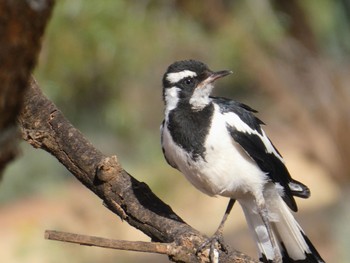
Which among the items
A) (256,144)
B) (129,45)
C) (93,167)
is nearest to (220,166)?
(256,144)

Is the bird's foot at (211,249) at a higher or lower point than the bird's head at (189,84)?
lower

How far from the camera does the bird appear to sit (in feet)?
11.3

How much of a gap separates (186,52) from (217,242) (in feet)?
20.5

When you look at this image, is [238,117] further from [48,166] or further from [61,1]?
[48,166]

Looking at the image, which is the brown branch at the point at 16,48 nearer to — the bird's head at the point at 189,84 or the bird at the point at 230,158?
the bird at the point at 230,158

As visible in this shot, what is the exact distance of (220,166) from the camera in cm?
345

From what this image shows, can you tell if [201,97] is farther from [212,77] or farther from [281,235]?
[281,235]

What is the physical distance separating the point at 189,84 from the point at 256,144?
1.15 feet

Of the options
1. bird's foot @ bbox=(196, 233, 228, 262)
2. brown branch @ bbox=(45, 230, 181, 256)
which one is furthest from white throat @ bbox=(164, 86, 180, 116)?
brown branch @ bbox=(45, 230, 181, 256)

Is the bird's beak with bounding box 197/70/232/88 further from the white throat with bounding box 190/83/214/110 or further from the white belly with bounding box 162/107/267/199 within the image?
the white belly with bounding box 162/107/267/199

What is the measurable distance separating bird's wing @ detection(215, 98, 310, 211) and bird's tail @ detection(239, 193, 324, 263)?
2.1 inches

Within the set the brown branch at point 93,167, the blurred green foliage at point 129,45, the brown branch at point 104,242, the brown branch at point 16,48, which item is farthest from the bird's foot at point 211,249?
the blurred green foliage at point 129,45

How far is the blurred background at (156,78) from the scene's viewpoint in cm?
740

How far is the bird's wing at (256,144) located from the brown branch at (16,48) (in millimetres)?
2016
